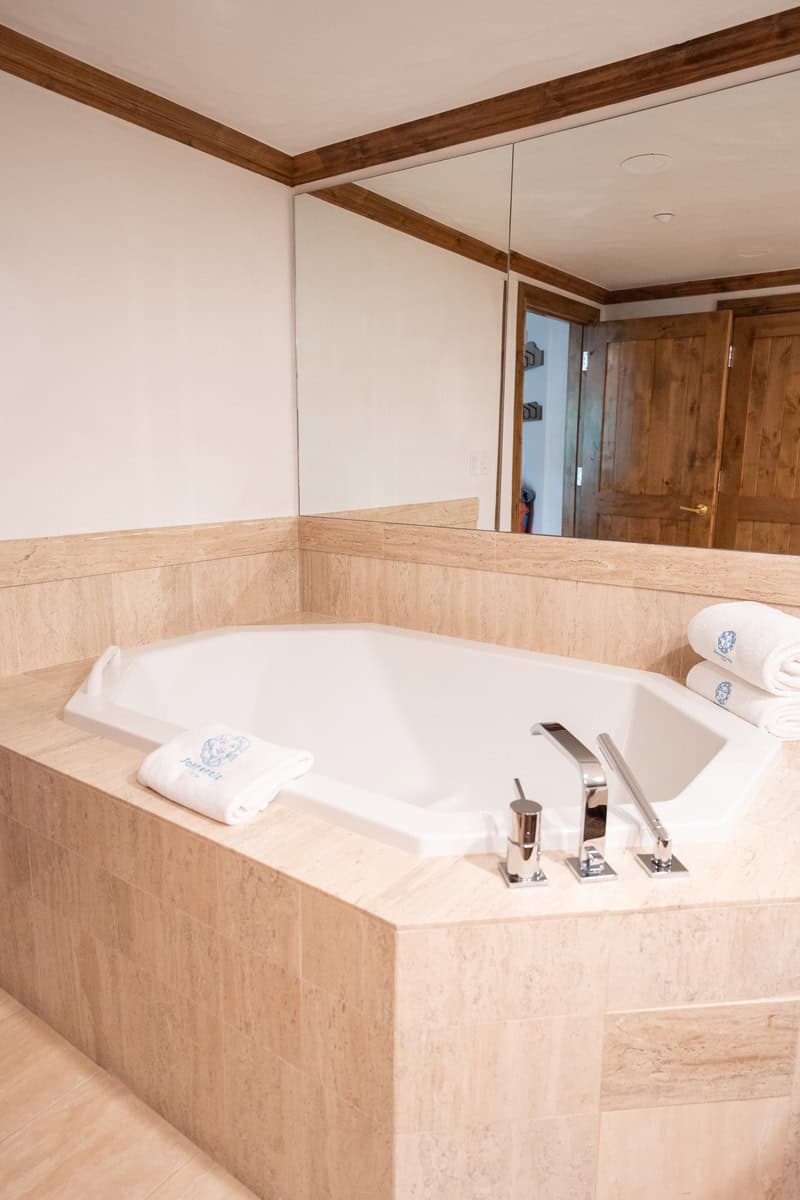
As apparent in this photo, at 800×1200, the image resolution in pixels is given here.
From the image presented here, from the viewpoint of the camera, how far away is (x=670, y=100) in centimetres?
202

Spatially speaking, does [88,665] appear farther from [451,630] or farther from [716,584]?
[716,584]

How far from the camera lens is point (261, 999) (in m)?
1.30

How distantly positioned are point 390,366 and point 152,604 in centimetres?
112

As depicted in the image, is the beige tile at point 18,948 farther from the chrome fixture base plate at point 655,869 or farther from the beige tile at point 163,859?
the chrome fixture base plate at point 655,869

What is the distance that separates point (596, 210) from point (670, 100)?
0.30 m

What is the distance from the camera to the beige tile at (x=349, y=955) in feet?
3.71

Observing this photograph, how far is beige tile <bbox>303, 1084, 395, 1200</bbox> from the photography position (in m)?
1.19

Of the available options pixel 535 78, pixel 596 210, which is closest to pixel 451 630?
pixel 596 210

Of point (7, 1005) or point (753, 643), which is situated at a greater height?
point (753, 643)

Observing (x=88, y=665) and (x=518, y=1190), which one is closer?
(x=518, y=1190)

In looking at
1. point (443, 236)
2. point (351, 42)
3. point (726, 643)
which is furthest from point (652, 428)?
point (351, 42)

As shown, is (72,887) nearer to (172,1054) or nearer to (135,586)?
(172,1054)

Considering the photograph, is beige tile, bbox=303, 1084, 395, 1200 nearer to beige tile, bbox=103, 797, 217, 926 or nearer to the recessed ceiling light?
beige tile, bbox=103, 797, 217, 926

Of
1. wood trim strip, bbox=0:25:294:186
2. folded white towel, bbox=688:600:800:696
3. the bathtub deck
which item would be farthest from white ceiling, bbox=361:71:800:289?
the bathtub deck
